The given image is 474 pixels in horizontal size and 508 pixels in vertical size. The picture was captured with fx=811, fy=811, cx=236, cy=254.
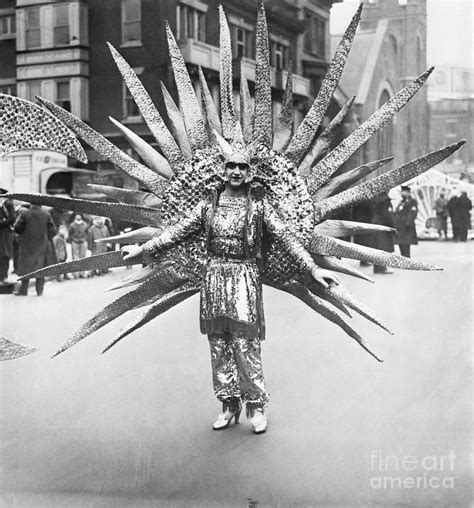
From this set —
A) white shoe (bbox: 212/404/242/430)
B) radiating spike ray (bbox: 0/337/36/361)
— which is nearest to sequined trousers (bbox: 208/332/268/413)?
white shoe (bbox: 212/404/242/430)

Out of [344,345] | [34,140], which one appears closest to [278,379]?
[344,345]

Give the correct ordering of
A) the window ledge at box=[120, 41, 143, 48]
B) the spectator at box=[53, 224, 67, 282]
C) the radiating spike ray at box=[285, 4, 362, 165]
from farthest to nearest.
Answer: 1. the spectator at box=[53, 224, 67, 282]
2. the window ledge at box=[120, 41, 143, 48]
3. the radiating spike ray at box=[285, 4, 362, 165]

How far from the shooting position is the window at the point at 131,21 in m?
5.07

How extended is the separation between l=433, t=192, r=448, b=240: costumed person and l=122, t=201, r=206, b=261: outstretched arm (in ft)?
5.67

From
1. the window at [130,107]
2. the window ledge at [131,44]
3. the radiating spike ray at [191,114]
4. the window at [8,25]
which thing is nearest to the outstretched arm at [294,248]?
the radiating spike ray at [191,114]

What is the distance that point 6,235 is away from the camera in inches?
245

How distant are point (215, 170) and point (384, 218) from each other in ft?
4.11

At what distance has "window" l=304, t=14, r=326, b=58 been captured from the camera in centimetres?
505

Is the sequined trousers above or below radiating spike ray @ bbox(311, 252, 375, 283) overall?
below

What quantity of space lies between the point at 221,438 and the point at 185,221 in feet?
3.88

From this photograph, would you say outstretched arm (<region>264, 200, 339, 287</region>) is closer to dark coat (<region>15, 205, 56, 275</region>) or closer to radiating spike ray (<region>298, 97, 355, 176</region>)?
radiating spike ray (<region>298, 97, 355, 176</region>)

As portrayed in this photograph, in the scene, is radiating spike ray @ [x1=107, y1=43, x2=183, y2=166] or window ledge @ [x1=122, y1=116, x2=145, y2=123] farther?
window ledge @ [x1=122, y1=116, x2=145, y2=123]

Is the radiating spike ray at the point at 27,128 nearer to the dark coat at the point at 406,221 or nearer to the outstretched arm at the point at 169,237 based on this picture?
the outstretched arm at the point at 169,237

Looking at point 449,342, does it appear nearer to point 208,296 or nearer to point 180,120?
point 208,296
